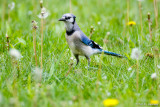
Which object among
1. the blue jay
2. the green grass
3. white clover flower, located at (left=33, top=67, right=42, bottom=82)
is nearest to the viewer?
the green grass

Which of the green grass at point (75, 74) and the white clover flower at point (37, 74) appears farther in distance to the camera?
the white clover flower at point (37, 74)

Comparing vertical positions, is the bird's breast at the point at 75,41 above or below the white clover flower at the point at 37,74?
above

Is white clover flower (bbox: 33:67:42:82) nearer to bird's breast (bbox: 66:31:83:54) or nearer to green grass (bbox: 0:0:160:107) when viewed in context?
green grass (bbox: 0:0:160:107)

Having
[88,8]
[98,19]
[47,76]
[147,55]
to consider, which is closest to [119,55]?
[147,55]

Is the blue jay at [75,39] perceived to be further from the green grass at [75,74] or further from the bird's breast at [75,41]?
the green grass at [75,74]

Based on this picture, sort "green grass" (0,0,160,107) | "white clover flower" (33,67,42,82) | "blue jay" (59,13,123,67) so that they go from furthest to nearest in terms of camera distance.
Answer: "blue jay" (59,13,123,67)
"white clover flower" (33,67,42,82)
"green grass" (0,0,160,107)

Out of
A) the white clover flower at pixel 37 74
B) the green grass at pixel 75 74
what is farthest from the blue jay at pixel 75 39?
the white clover flower at pixel 37 74

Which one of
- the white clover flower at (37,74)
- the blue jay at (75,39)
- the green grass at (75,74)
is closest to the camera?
the green grass at (75,74)

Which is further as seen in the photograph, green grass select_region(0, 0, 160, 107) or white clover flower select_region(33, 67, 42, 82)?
white clover flower select_region(33, 67, 42, 82)

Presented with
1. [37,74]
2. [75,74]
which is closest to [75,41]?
[75,74]

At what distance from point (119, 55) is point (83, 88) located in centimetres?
111

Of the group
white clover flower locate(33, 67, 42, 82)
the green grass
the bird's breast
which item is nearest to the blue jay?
the bird's breast

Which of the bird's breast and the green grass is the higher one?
the bird's breast

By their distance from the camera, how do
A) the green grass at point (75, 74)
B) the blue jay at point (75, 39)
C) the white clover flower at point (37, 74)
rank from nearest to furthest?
1. the green grass at point (75, 74)
2. the white clover flower at point (37, 74)
3. the blue jay at point (75, 39)
